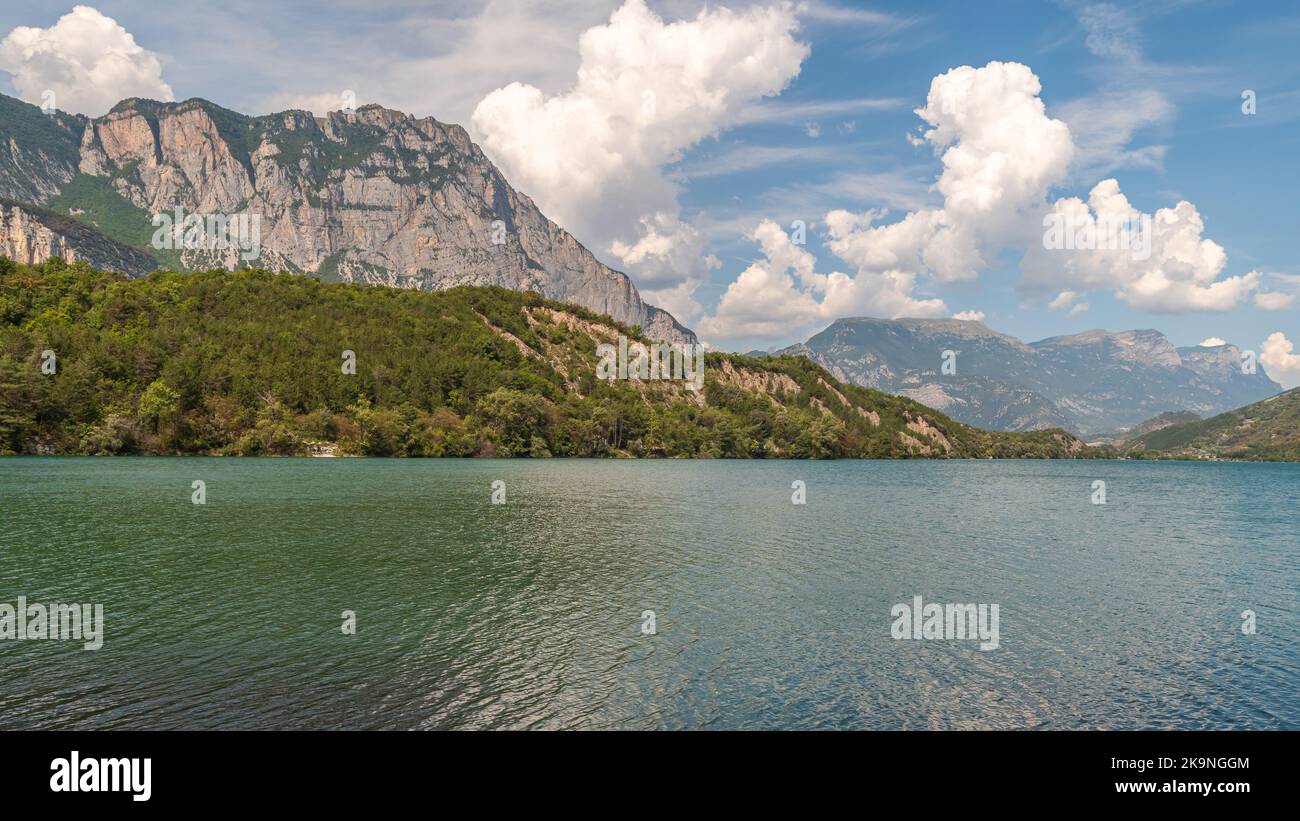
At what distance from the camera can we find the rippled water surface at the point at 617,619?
18.7m

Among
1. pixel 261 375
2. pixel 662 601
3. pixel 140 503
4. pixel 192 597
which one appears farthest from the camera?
pixel 261 375

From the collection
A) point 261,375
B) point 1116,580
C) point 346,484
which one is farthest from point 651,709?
point 261,375

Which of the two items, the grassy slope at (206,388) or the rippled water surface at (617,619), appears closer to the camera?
the rippled water surface at (617,619)

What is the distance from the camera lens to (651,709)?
18.6m

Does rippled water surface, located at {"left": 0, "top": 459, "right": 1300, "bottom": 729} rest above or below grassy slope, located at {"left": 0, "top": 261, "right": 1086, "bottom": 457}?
below

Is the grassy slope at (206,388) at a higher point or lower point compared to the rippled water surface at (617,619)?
higher

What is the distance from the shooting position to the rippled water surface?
18734 millimetres

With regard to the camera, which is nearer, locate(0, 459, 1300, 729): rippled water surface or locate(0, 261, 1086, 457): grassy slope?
locate(0, 459, 1300, 729): rippled water surface

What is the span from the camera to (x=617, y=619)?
2755 centimetres

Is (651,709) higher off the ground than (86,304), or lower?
lower

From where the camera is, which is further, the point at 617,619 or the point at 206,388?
the point at 206,388
